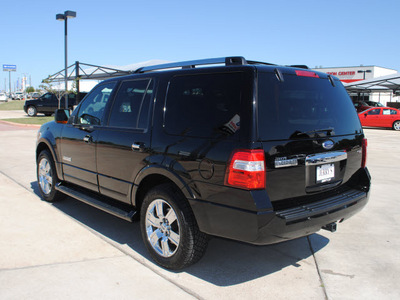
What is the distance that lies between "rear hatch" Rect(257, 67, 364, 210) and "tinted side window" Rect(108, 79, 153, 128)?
132 centimetres

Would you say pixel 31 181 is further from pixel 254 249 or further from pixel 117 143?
pixel 254 249

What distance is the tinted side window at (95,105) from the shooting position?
440 cm

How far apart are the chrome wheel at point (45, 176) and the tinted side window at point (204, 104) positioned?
109 inches

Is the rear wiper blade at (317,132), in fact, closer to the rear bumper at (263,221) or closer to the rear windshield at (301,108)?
the rear windshield at (301,108)

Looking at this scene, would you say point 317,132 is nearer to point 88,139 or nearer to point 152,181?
point 152,181

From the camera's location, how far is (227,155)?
2.88m

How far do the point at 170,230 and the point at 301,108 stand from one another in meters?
1.60

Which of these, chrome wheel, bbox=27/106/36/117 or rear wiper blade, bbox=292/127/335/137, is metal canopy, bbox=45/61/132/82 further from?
rear wiper blade, bbox=292/127/335/137

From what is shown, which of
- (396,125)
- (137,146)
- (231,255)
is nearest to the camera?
(137,146)

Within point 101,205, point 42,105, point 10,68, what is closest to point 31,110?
point 42,105

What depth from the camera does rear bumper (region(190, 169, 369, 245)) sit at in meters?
2.79

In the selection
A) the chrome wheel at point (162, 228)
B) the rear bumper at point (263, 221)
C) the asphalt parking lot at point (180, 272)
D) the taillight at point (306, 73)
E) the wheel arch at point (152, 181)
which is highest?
the taillight at point (306, 73)

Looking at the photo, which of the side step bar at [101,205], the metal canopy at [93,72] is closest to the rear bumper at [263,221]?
the side step bar at [101,205]

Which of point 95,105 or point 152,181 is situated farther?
point 95,105
